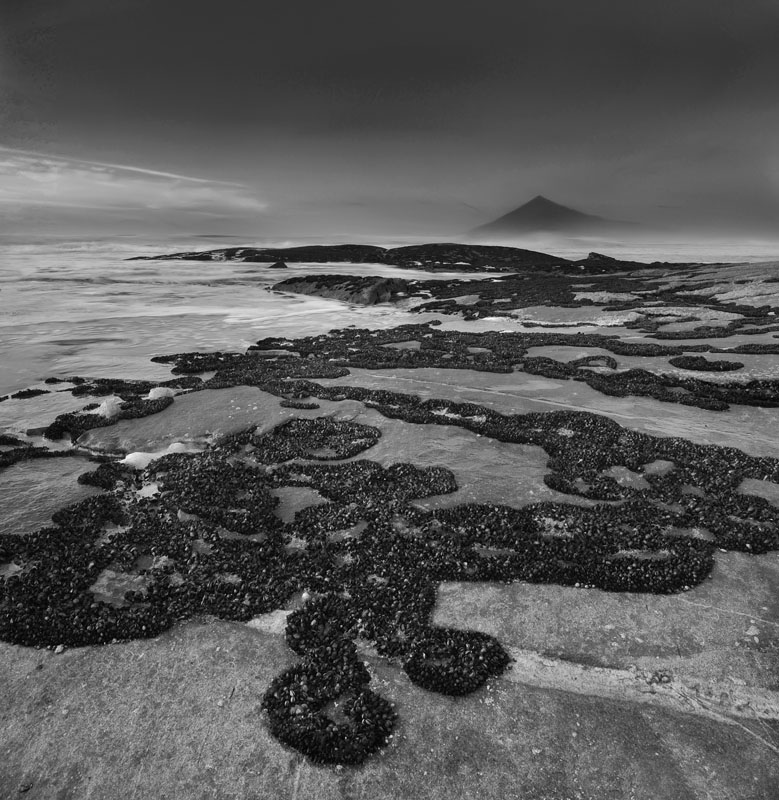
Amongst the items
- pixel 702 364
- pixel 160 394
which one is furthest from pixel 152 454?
pixel 702 364

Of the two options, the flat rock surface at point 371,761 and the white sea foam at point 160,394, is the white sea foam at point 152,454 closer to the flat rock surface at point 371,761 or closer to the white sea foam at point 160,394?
the white sea foam at point 160,394

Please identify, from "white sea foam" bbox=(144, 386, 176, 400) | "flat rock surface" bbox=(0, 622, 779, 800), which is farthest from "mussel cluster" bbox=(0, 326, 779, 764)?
"white sea foam" bbox=(144, 386, 176, 400)

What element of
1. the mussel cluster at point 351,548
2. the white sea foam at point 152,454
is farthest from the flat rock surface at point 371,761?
the white sea foam at point 152,454

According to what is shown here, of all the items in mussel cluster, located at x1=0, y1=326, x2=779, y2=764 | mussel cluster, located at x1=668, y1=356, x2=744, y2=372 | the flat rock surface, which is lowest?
the flat rock surface

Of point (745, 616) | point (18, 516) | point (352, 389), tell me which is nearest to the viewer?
point (745, 616)

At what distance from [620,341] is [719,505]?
19.2 meters

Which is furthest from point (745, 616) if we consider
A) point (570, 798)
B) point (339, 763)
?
point (339, 763)

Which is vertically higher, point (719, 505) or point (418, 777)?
point (719, 505)

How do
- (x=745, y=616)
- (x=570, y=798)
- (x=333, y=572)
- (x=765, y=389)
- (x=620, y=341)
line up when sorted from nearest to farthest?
(x=570, y=798)
(x=745, y=616)
(x=333, y=572)
(x=765, y=389)
(x=620, y=341)

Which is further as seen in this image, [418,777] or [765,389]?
[765,389]

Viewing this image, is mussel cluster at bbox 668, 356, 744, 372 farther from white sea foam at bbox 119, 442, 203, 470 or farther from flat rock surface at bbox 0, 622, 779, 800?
white sea foam at bbox 119, 442, 203, 470

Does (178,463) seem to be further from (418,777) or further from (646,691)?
(646,691)

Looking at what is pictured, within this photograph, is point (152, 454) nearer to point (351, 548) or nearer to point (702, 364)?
point (351, 548)

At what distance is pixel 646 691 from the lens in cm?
683
